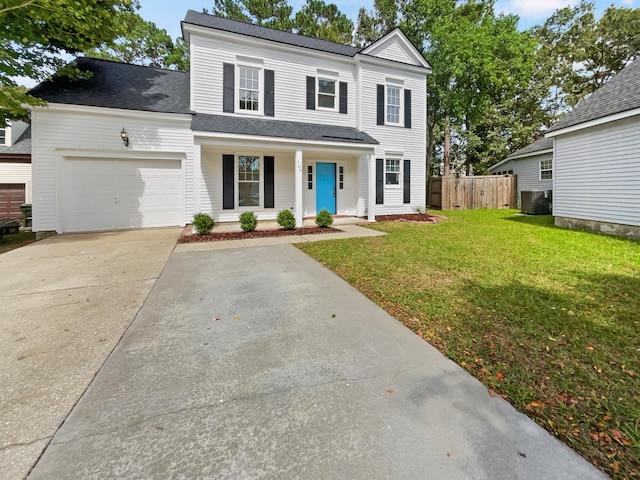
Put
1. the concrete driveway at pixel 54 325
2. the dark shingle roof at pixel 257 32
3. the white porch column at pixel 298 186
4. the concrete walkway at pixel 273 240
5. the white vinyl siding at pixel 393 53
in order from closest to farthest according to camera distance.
A: 1. the concrete driveway at pixel 54 325
2. the concrete walkway at pixel 273 240
3. the white porch column at pixel 298 186
4. the dark shingle roof at pixel 257 32
5. the white vinyl siding at pixel 393 53

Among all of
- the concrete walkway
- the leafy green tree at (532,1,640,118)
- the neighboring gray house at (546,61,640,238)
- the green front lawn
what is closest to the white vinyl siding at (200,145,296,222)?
the concrete walkway

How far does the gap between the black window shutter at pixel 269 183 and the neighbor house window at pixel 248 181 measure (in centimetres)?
26

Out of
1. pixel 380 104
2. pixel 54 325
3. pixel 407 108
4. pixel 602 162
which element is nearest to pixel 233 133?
pixel 380 104

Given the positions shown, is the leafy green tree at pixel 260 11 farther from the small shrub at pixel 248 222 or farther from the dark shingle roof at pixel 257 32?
the small shrub at pixel 248 222

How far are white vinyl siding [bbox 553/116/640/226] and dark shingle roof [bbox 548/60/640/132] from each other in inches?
13.3

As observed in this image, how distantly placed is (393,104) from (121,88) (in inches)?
412

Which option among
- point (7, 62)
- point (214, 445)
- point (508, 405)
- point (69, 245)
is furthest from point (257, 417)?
point (7, 62)

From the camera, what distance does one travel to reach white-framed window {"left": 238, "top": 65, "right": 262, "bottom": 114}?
10891 millimetres

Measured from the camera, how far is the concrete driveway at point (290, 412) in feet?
5.27

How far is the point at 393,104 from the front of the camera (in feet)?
42.8

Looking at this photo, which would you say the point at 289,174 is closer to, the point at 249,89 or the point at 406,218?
the point at 249,89

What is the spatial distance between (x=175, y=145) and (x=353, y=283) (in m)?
8.72

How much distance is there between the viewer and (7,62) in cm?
897

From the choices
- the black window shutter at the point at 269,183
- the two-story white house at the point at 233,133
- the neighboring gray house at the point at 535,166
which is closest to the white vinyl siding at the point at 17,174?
the two-story white house at the point at 233,133
